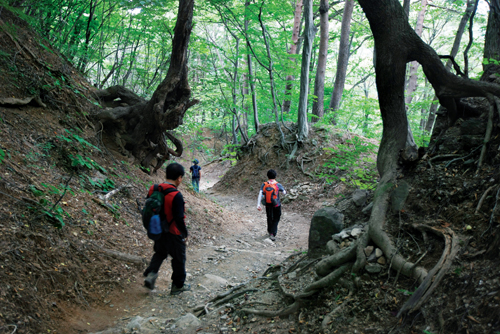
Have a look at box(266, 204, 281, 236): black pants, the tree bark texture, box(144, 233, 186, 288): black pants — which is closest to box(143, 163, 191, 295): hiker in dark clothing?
box(144, 233, 186, 288): black pants

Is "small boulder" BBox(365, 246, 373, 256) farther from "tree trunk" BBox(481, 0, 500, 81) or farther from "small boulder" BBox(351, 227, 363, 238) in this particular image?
"tree trunk" BBox(481, 0, 500, 81)

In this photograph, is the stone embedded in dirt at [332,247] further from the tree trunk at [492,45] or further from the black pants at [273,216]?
the black pants at [273,216]

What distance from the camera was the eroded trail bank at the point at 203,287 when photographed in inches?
139

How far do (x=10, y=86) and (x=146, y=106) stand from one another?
3023 millimetres

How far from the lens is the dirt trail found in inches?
139

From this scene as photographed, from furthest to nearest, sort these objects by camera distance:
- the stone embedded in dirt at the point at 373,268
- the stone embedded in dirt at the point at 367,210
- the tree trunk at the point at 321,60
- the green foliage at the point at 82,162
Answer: the tree trunk at the point at 321,60
the green foliage at the point at 82,162
the stone embedded in dirt at the point at 367,210
the stone embedded in dirt at the point at 373,268

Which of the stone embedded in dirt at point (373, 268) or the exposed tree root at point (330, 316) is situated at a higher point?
the stone embedded in dirt at point (373, 268)

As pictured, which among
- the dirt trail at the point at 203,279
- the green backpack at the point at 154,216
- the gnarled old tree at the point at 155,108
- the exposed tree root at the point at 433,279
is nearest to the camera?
the exposed tree root at the point at 433,279

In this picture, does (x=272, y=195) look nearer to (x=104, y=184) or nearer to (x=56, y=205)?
(x=104, y=184)

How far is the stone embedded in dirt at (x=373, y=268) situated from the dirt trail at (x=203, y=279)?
177cm

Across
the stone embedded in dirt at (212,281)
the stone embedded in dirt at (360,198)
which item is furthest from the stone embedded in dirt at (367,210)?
the stone embedded in dirt at (212,281)

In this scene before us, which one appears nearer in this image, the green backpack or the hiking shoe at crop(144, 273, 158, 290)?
the green backpack

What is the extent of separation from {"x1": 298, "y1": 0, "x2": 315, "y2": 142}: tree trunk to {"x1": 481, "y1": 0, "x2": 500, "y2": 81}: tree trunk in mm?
9021

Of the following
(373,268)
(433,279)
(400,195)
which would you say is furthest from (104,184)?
(433,279)
